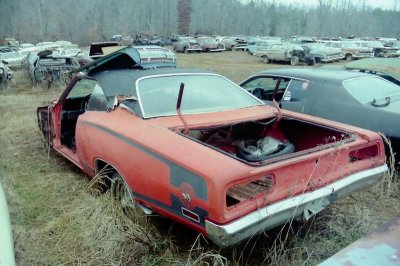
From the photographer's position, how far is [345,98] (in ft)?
15.9

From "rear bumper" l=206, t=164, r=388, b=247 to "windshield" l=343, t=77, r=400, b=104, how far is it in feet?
6.13

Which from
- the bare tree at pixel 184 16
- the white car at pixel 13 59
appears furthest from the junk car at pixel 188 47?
the bare tree at pixel 184 16

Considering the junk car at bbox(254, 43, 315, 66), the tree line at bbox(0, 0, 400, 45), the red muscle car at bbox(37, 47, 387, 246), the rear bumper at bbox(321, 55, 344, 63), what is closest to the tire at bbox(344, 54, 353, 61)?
the rear bumper at bbox(321, 55, 344, 63)

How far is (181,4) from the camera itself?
75812mm

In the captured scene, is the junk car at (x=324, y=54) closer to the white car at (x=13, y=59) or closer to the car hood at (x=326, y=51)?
the car hood at (x=326, y=51)

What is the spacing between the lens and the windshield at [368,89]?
4.88 meters

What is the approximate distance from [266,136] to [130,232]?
1.72 meters

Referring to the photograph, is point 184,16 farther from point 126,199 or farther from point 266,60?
point 126,199

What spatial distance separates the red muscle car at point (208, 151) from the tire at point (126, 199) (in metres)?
0.01

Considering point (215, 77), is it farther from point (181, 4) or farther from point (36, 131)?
point (181, 4)

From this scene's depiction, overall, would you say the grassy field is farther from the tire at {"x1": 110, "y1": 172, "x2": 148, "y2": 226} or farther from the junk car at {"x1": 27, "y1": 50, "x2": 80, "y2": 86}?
the junk car at {"x1": 27, "y1": 50, "x2": 80, "y2": 86}

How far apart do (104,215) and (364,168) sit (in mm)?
2233

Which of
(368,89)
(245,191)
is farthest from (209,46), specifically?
(245,191)

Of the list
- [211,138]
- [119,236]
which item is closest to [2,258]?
[119,236]
